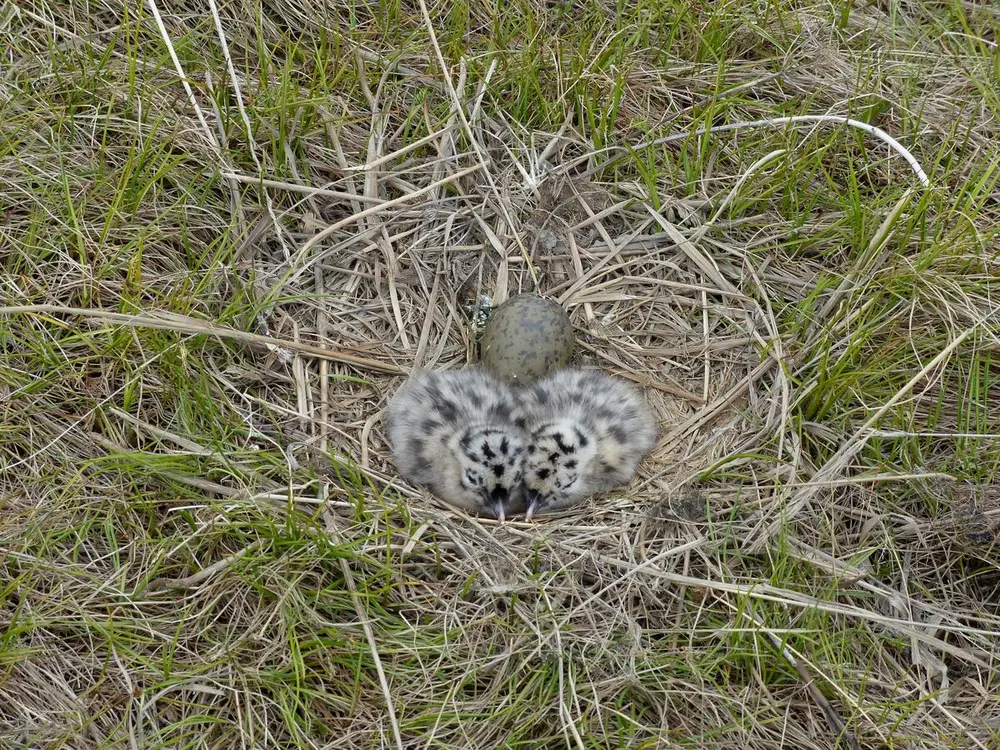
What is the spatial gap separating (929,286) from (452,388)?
1890mm

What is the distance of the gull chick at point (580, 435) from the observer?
3.81m

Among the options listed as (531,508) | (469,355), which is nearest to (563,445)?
(531,508)

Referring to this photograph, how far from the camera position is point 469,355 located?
430 cm

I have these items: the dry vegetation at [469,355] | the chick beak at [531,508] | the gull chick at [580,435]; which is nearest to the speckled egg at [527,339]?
the gull chick at [580,435]

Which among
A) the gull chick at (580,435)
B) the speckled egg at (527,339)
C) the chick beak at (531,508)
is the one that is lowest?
the chick beak at (531,508)

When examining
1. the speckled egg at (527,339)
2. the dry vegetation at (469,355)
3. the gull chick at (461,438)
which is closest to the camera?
the dry vegetation at (469,355)

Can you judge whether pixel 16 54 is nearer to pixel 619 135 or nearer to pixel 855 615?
pixel 619 135

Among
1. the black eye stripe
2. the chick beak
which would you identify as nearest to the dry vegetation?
the chick beak

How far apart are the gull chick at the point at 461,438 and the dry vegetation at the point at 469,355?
0.14m

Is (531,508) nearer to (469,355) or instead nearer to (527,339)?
(527,339)

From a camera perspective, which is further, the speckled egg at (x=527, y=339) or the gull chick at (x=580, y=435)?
the speckled egg at (x=527, y=339)

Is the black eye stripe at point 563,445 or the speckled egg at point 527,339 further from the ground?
the speckled egg at point 527,339

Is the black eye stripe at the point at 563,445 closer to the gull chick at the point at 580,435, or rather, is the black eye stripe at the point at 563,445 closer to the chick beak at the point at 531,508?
the gull chick at the point at 580,435

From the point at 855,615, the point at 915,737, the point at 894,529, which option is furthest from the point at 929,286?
the point at 915,737
